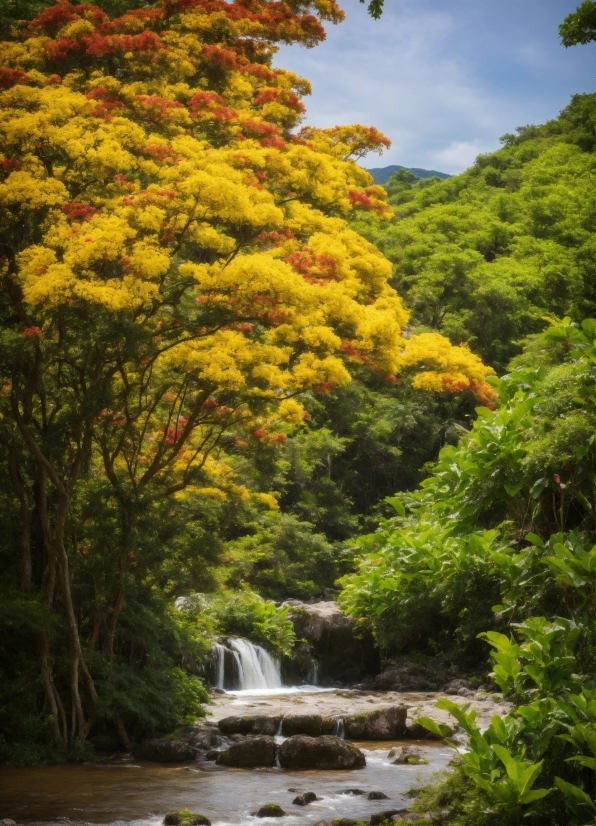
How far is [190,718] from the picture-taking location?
12.8 meters

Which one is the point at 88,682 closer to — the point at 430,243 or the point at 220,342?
the point at 220,342

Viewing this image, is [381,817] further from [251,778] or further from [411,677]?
[411,677]

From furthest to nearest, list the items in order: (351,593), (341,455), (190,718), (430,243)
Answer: (430,243) < (341,455) < (351,593) < (190,718)

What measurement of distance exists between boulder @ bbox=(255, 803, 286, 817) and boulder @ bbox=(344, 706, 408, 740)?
4279 millimetres

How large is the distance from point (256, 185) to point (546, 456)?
22.2ft

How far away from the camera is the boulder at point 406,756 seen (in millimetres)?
10789

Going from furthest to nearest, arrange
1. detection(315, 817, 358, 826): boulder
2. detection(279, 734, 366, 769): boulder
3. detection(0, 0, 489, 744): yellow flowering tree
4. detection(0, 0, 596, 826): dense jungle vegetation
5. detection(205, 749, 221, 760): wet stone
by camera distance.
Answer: detection(205, 749, 221, 760): wet stone → detection(279, 734, 366, 769): boulder → detection(0, 0, 489, 744): yellow flowering tree → detection(315, 817, 358, 826): boulder → detection(0, 0, 596, 826): dense jungle vegetation

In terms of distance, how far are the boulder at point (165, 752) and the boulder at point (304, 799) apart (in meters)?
2.48

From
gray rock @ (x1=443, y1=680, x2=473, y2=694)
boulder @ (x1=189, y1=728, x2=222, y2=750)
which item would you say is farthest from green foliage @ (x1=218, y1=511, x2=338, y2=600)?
boulder @ (x1=189, y1=728, x2=222, y2=750)

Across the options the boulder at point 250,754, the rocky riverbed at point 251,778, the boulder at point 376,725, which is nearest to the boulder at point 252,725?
the rocky riverbed at point 251,778

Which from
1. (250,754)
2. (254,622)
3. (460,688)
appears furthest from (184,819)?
(254,622)

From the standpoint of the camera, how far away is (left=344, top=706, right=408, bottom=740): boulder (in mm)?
12477

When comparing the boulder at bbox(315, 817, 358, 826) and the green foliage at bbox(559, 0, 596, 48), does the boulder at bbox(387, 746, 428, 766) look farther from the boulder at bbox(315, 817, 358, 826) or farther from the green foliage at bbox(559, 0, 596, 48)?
the green foliage at bbox(559, 0, 596, 48)

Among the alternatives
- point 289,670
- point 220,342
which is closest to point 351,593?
point 289,670
